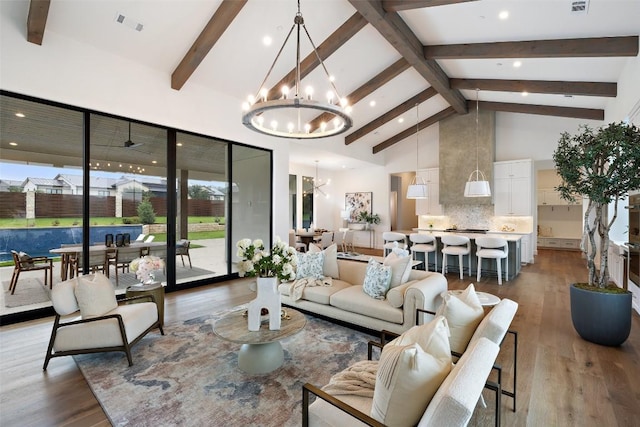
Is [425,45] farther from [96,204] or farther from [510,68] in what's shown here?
[96,204]

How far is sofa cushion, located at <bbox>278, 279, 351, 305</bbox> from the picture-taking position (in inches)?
148

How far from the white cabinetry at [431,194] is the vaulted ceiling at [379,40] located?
3.26 m

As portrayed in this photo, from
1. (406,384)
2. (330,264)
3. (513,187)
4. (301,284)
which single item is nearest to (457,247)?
(513,187)

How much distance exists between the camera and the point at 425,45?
5371mm

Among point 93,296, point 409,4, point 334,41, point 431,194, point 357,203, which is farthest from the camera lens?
point 357,203

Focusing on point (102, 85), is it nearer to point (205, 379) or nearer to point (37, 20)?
point (37, 20)

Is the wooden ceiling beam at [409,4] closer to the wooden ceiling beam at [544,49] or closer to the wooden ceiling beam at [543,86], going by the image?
the wooden ceiling beam at [544,49]

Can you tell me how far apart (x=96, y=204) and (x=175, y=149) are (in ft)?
5.00

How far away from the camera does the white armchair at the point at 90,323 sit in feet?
8.91

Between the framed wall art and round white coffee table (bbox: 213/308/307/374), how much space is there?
8.55 m

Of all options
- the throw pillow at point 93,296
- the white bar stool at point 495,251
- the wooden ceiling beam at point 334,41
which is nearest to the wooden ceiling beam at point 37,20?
the wooden ceiling beam at point 334,41

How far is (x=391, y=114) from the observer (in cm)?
812

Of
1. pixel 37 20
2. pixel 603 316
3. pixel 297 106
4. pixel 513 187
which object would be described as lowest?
pixel 603 316

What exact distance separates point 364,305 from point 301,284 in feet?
3.41
